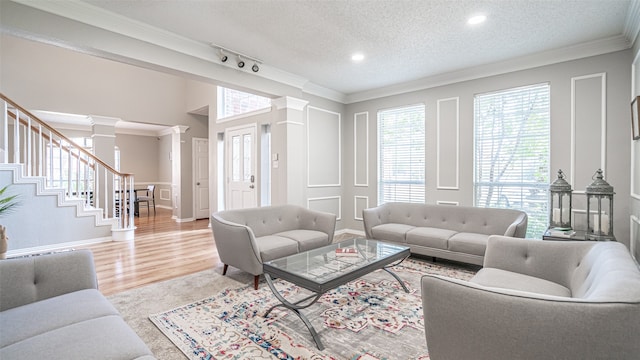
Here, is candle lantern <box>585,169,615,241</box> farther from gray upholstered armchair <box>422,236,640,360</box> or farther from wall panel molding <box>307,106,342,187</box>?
wall panel molding <box>307,106,342,187</box>

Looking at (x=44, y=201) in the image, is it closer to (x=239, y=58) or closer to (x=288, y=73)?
(x=239, y=58)

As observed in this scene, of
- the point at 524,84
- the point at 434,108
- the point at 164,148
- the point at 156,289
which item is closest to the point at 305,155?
the point at 434,108

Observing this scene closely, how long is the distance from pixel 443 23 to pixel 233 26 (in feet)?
7.05

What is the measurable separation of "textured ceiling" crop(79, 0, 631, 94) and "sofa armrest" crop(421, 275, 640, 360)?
2.47 metres

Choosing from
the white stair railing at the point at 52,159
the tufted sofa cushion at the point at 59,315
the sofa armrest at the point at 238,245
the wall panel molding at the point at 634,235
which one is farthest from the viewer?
the white stair railing at the point at 52,159

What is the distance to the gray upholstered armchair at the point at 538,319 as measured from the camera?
0.98 metres

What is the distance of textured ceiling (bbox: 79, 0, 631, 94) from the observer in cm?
262

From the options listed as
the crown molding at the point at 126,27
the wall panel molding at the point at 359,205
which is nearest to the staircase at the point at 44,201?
the crown molding at the point at 126,27

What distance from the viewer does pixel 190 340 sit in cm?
202

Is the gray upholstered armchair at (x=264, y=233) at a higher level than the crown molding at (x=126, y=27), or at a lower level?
lower

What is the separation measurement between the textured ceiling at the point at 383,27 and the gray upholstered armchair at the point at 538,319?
7.67ft

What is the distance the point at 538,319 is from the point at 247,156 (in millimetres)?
5337

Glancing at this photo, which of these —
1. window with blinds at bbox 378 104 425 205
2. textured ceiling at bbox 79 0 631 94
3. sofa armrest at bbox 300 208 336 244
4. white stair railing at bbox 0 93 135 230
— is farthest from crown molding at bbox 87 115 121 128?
window with blinds at bbox 378 104 425 205

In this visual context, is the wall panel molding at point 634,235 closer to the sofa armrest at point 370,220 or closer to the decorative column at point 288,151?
the sofa armrest at point 370,220
